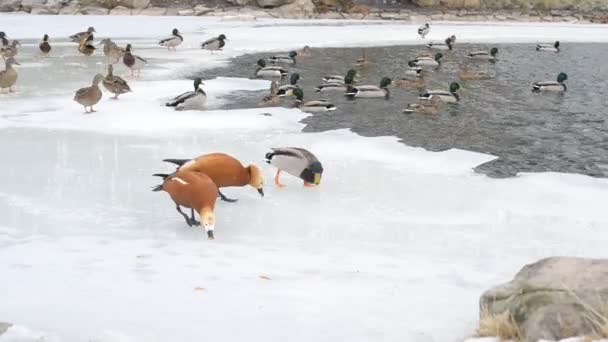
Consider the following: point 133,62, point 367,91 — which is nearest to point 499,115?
point 367,91

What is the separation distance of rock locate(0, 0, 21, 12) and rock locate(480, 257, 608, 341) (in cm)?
4786

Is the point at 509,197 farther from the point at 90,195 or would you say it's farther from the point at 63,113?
the point at 63,113

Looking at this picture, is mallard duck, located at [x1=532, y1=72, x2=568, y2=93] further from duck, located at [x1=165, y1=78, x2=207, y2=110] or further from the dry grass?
the dry grass

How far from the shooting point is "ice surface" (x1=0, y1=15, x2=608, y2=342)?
15.9ft

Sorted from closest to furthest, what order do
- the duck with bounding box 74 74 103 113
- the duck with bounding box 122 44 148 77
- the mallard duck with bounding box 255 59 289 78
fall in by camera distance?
1. the duck with bounding box 74 74 103 113
2. the duck with bounding box 122 44 148 77
3. the mallard duck with bounding box 255 59 289 78

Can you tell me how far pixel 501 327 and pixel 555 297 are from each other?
1.13 ft

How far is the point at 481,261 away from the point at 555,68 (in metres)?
20.3

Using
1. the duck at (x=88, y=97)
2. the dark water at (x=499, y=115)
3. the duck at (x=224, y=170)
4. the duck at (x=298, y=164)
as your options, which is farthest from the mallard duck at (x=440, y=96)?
the duck at (x=224, y=170)

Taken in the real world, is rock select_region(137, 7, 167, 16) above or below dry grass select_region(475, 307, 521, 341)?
below

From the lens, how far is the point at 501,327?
13.1 ft

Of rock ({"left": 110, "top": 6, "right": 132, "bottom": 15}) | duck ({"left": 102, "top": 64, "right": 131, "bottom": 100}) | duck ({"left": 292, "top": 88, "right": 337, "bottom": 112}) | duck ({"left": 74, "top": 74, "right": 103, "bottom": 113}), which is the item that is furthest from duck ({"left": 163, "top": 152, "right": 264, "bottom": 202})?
rock ({"left": 110, "top": 6, "right": 132, "bottom": 15})

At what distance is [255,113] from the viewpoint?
14.4 m

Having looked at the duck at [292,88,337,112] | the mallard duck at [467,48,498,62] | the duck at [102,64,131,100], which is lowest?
the mallard duck at [467,48,498,62]

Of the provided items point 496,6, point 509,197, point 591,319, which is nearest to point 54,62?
point 509,197
